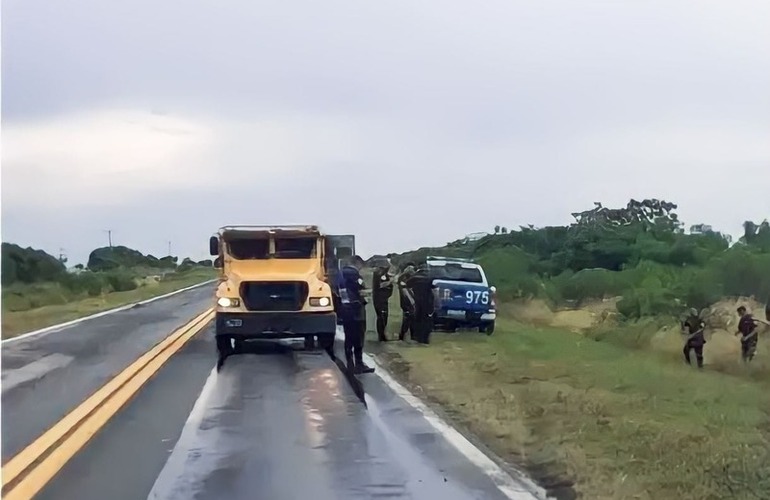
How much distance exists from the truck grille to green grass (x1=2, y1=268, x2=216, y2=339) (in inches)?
8.2

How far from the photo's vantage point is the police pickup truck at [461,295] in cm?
426

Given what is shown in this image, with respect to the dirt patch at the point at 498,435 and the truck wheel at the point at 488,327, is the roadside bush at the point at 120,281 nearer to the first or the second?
the dirt patch at the point at 498,435

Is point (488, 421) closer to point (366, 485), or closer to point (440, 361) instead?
point (440, 361)

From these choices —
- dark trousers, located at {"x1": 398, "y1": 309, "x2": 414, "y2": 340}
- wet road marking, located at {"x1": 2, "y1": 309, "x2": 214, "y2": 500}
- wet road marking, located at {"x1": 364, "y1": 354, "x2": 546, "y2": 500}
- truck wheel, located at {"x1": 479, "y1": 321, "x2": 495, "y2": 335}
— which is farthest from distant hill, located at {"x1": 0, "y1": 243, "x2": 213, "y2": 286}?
truck wheel, located at {"x1": 479, "y1": 321, "x2": 495, "y2": 335}

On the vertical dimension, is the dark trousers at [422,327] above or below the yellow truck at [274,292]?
below

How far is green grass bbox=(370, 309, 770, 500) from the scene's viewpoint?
3.91 meters

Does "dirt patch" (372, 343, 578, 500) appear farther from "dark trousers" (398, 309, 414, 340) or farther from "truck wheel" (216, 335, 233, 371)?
"truck wheel" (216, 335, 233, 371)

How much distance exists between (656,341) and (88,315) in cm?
215

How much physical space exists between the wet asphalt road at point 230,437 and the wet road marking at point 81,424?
39 mm

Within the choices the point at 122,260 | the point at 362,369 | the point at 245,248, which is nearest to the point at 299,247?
the point at 245,248

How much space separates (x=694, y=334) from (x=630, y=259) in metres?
0.36

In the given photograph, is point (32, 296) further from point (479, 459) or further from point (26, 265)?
point (479, 459)

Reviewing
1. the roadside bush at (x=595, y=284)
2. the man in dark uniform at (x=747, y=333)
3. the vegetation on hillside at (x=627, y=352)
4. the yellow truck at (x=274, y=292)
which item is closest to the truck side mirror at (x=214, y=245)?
the yellow truck at (x=274, y=292)

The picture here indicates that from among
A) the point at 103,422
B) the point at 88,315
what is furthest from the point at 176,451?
the point at 88,315
